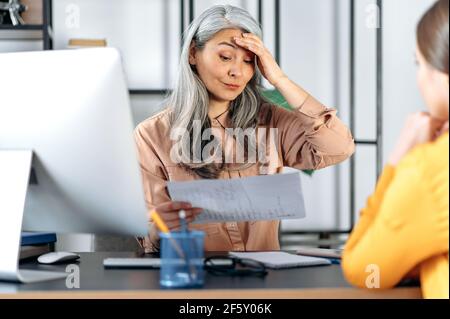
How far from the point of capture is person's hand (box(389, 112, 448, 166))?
3.96 feet

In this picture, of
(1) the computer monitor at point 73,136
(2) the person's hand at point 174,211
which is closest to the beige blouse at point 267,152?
(2) the person's hand at point 174,211

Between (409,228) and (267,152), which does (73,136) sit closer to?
(409,228)

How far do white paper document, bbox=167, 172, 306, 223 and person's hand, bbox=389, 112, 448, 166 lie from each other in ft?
1.18

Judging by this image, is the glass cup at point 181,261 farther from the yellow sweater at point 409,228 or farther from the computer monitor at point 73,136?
the yellow sweater at point 409,228

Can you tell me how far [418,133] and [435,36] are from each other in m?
0.17

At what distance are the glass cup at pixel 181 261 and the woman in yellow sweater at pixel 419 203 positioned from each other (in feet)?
0.84

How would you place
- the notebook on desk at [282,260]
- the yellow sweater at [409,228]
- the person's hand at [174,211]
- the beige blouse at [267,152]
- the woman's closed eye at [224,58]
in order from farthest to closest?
the woman's closed eye at [224,58] → the beige blouse at [267,152] → the person's hand at [174,211] → the notebook on desk at [282,260] → the yellow sweater at [409,228]

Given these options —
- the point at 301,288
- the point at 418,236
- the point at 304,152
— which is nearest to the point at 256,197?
the point at 301,288

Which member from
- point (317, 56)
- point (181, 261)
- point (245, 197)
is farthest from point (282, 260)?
point (317, 56)

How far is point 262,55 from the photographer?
213cm

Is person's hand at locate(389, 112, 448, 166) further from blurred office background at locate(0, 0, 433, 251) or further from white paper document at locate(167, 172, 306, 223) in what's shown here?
blurred office background at locate(0, 0, 433, 251)

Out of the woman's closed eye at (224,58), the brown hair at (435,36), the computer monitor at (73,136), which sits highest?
the woman's closed eye at (224,58)

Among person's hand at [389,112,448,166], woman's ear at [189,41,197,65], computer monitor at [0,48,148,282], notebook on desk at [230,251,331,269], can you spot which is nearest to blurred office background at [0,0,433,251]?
woman's ear at [189,41,197,65]

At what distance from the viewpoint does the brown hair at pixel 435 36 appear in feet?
3.72
